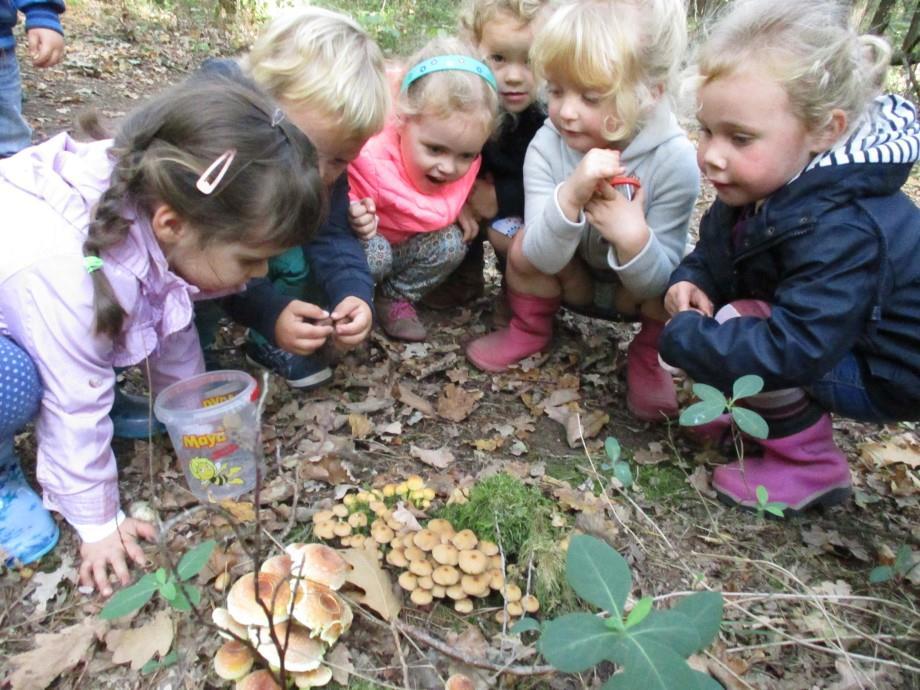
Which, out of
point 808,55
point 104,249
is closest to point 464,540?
point 104,249

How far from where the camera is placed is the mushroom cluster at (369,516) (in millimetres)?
2146

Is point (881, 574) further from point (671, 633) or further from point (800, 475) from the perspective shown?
point (671, 633)

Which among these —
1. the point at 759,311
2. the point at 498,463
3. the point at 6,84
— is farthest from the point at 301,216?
the point at 6,84

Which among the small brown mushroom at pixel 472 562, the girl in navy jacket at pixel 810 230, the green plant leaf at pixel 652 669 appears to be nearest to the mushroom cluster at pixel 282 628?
the small brown mushroom at pixel 472 562

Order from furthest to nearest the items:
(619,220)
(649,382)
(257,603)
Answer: (649,382) → (619,220) → (257,603)

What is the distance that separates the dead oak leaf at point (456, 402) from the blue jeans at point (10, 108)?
3.01 metres

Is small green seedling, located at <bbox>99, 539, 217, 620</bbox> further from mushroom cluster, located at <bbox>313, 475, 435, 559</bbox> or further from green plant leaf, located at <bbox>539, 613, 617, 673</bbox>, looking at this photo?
green plant leaf, located at <bbox>539, 613, 617, 673</bbox>

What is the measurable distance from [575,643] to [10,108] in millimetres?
4330

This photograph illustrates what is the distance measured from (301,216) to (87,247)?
662 mm

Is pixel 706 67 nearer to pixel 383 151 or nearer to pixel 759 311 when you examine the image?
pixel 759 311

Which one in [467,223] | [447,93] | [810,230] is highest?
[447,93]

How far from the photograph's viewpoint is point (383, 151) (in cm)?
346

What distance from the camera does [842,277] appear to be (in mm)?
2293

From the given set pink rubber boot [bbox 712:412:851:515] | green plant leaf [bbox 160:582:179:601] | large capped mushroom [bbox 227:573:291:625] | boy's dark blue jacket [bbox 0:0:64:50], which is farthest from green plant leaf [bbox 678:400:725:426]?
boy's dark blue jacket [bbox 0:0:64:50]
